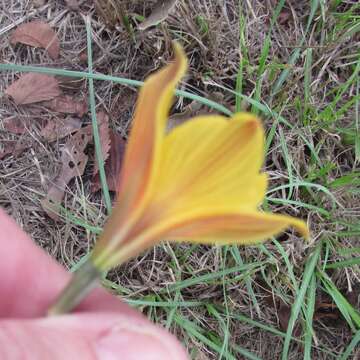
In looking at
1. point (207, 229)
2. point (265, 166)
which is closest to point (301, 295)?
point (265, 166)

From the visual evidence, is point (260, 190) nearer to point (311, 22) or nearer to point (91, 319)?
point (91, 319)

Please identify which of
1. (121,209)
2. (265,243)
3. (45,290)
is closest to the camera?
(121,209)

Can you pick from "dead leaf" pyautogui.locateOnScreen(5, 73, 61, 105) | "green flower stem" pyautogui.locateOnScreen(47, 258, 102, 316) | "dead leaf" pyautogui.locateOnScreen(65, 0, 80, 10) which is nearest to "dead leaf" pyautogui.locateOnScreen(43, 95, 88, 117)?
"dead leaf" pyautogui.locateOnScreen(5, 73, 61, 105)

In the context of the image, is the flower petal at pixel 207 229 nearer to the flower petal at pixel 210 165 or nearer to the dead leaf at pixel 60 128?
the flower petal at pixel 210 165

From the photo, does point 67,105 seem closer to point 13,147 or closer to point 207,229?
point 13,147

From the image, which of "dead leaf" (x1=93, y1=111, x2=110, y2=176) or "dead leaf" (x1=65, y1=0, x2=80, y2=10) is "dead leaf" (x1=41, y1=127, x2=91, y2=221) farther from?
"dead leaf" (x1=65, y1=0, x2=80, y2=10)

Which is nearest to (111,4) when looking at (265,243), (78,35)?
(78,35)
